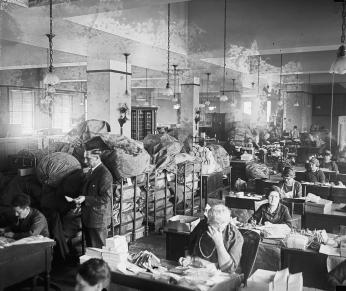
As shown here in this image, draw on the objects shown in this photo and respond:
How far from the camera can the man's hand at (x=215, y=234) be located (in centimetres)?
427

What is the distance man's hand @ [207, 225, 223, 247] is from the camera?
14.0ft

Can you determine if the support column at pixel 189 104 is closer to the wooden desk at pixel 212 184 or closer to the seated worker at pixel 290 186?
the wooden desk at pixel 212 184

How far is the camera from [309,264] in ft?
14.9

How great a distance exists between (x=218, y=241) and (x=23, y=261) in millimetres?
2202

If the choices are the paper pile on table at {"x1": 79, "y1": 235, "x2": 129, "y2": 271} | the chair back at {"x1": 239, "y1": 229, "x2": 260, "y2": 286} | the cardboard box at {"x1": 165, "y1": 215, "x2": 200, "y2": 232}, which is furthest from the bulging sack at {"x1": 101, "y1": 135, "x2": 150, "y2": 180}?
the chair back at {"x1": 239, "y1": 229, "x2": 260, "y2": 286}

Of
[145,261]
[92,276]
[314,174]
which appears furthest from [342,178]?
[92,276]

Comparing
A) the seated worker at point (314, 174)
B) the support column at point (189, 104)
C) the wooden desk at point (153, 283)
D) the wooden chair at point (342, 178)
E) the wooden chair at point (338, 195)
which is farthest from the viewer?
the support column at point (189, 104)

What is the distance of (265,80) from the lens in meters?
22.2

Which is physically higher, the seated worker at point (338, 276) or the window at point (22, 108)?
the window at point (22, 108)

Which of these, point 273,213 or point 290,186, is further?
point 290,186

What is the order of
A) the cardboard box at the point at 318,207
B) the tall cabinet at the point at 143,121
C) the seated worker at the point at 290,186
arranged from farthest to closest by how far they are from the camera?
the tall cabinet at the point at 143,121 → the seated worker at the point at 290,186 → the cardboard box at the point at 318,207

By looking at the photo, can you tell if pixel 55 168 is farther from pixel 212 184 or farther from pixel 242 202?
pixel 212 184

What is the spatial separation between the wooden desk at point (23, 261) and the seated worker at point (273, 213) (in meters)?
2.74

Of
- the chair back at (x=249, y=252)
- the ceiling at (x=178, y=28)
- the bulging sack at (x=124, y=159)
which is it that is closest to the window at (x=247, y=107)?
the ceiling at (x=178, y=28)
